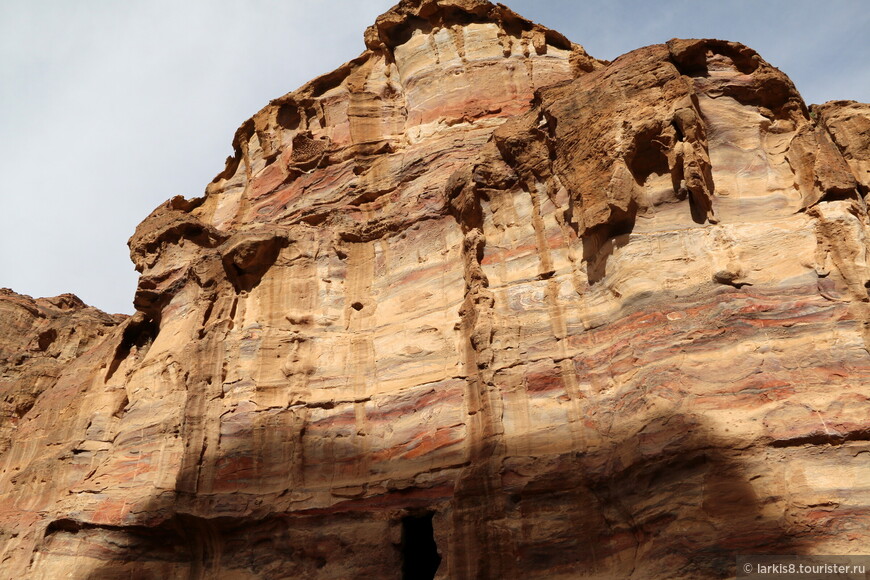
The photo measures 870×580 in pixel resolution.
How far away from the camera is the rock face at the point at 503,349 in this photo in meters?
12.0

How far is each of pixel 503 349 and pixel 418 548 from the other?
4.60 metres

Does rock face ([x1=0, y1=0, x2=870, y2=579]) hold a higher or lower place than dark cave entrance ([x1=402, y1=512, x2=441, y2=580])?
higher

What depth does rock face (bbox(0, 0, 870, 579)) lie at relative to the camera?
12039mm

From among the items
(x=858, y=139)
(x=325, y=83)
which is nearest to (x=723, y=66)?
(x=858, y=139)

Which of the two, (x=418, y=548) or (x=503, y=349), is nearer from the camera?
(x=503, y=349)

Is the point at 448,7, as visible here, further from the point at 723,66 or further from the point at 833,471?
the point at 833,471

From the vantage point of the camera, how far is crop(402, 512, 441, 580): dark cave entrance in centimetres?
1509

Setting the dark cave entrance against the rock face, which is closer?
the rock face

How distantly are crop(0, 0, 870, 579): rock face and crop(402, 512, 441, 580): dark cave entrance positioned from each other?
10 centimetres

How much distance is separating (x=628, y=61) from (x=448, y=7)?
9659mm

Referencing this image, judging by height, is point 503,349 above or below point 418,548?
above

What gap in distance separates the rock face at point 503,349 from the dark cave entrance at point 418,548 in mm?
98

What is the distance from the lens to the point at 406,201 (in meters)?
20.0

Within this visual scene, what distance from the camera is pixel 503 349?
50.7 ft
